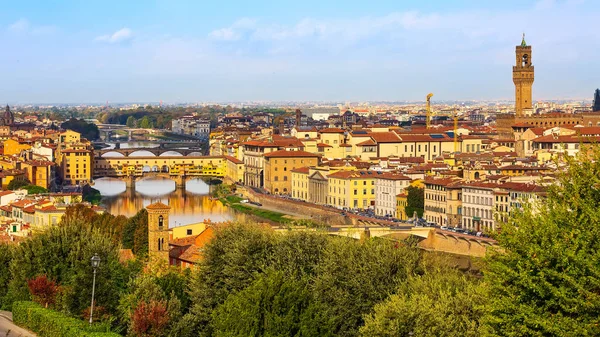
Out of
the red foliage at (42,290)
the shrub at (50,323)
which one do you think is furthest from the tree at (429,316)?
the red foliage at (42,290)

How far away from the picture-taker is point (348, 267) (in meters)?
14.5

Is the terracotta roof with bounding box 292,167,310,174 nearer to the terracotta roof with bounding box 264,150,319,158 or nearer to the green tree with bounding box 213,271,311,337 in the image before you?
the terracotta roof with bounding box 264,150,319,158

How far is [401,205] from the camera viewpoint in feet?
120

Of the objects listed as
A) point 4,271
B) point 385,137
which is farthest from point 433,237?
point 385,137

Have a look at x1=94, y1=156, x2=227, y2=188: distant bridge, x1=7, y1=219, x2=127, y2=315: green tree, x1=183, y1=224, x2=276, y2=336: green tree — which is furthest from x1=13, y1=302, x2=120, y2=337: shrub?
x1=94, y1=156, x2=227, y2=188: distant bridge

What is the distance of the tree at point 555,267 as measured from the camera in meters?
8.52

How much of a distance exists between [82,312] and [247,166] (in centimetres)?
3871

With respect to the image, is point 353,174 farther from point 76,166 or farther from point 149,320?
point 149,320

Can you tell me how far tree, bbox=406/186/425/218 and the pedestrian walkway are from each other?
21773 millimetres

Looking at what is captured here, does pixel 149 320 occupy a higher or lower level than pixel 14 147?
higher

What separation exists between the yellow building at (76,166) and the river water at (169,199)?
2.68ft

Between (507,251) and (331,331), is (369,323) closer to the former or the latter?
(331,331)

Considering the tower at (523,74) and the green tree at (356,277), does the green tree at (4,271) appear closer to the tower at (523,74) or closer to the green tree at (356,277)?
the green tree at (356,277)

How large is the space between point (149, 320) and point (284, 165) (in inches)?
1358
